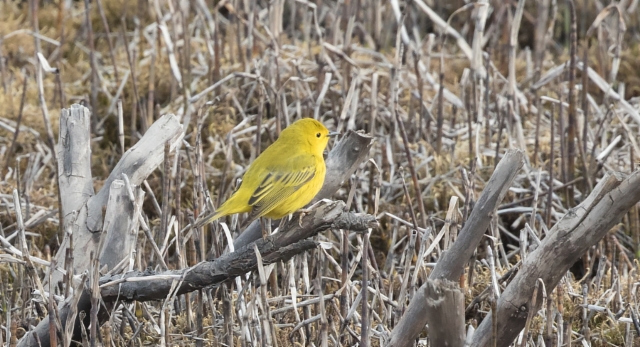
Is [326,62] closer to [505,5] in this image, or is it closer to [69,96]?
[505,5]

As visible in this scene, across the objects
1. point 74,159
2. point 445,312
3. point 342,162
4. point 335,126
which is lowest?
point 445,312

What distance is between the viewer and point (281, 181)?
3770mm

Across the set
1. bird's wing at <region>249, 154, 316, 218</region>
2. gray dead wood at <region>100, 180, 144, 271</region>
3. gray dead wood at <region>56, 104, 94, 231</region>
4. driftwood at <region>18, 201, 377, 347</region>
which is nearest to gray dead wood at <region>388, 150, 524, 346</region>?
driftwood at <region>18, 201, 377, 347</region>

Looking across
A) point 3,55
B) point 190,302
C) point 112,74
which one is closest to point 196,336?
point 190,302

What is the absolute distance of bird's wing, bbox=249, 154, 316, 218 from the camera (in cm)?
357

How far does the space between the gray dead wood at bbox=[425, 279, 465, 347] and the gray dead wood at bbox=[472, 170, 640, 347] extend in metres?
0.27

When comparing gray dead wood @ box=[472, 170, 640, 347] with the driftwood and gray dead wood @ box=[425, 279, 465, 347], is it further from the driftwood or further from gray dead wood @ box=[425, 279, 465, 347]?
the driftwood

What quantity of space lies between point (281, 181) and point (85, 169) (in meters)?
0.90

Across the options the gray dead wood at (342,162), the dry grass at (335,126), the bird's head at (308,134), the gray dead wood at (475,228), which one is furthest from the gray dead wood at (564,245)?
the bird's head at (308,134)

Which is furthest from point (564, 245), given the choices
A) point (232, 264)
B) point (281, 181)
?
point (281, 181)

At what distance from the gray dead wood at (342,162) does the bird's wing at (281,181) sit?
11 centimetres

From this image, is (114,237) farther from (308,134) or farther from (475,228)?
(475,228)

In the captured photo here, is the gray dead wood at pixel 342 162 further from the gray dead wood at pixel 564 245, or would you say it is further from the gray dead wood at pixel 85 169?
the gray dead wood at pixel 564 245

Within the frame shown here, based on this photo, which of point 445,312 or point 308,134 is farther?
point 308,134
